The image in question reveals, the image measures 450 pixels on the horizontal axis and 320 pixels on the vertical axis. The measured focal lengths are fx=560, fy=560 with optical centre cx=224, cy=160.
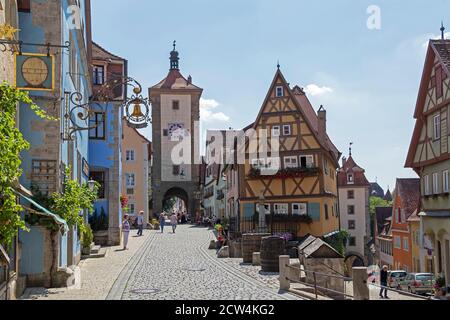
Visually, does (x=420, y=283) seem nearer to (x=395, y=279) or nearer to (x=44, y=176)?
(x=395, y=279)

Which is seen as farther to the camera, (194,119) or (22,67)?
(194,119)

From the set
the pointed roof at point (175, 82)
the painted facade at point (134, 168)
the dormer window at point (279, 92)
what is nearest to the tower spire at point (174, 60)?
the pointed roof at point (175, 82)

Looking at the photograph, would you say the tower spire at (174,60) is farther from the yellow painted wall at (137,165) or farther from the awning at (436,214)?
the awning at (436,214)

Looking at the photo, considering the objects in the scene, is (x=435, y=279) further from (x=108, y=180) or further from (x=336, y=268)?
(x=108, y=180)

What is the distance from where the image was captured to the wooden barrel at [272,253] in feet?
57.4

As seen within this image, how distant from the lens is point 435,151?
26.0 metres

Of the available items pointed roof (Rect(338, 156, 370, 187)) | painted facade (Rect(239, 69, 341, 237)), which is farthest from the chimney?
pointed roof (Rect(338, 156, 370, 187))

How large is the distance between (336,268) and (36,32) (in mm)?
10369

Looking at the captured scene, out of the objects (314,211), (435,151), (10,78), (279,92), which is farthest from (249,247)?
(279,92)

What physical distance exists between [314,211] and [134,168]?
71.9 ft

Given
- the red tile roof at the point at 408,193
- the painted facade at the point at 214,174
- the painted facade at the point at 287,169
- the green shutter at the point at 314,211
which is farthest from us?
the painted facade at the point at 214,174

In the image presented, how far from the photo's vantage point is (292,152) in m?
32.6

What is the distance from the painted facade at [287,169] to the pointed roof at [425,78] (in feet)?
17.3
